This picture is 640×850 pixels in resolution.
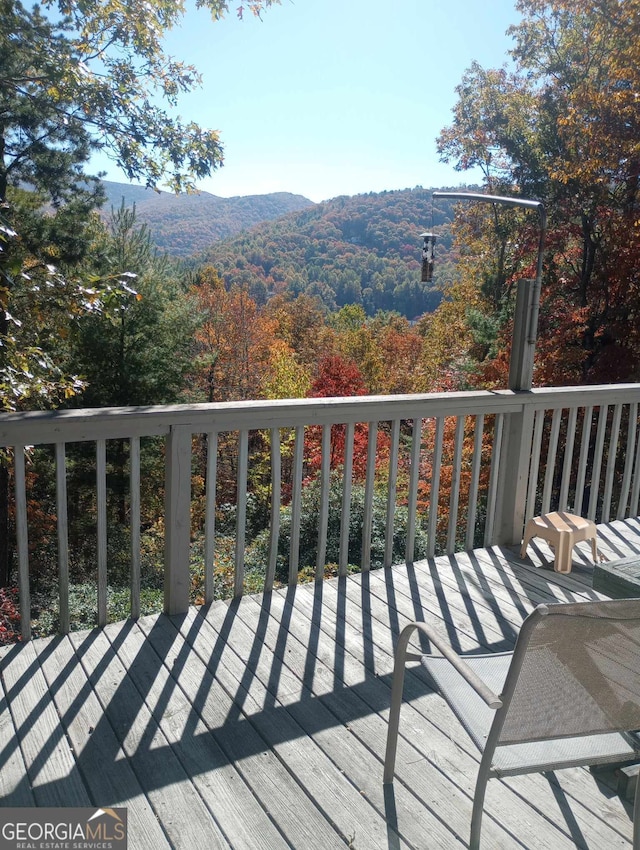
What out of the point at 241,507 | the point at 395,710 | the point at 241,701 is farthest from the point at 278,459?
the point at 395,710

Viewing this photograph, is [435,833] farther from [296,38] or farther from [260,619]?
[296,38]

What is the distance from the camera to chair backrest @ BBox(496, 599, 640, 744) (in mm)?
1277

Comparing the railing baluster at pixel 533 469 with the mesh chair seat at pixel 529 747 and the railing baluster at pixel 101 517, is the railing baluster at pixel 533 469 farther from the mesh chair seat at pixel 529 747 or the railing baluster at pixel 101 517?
the railing baluster at pixel 101 517

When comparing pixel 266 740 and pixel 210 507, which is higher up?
→ pixel 210 507

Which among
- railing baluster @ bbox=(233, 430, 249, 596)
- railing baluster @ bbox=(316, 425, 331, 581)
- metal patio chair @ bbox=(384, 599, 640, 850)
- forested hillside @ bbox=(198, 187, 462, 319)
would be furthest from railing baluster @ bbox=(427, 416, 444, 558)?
forested hillside @ bbox=(198, 187, 462, 319)

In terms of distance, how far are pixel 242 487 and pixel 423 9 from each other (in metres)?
10.5

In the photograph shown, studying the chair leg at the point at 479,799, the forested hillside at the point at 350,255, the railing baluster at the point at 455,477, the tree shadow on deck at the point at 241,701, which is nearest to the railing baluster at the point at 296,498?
the tree shadow on deck at the point at 241,701

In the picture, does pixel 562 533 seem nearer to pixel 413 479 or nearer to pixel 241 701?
pixel 413 479

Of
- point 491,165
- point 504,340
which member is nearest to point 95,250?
point 504,340

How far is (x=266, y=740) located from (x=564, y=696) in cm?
101

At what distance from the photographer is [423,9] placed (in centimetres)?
1041

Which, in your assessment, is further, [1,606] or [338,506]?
[338,506]

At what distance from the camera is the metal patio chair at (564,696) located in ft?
4.21

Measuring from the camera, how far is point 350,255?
46.3 meters
